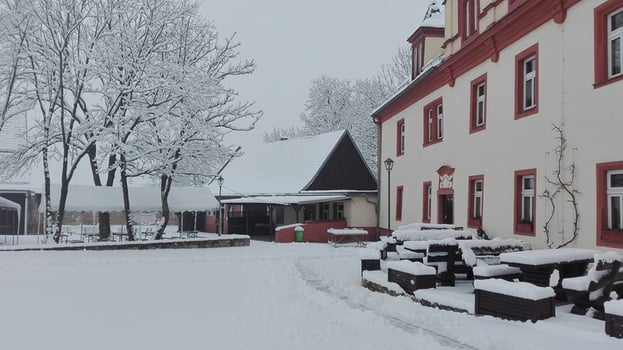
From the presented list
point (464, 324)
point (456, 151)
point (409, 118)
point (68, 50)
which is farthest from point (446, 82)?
point (68, 50)

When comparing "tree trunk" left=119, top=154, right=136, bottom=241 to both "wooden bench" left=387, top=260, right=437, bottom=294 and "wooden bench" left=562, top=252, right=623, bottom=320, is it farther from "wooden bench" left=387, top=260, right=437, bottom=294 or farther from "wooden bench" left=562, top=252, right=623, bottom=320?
"wooden bench" left=562, top=252, right=623, bottom=320

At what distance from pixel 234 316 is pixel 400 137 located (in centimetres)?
1596

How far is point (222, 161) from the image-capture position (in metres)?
26.2

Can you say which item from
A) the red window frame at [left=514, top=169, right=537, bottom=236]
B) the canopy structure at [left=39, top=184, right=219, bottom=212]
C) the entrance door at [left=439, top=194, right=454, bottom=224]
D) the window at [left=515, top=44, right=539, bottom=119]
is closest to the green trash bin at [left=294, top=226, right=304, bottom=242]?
the canopy structure at [left=39, top=184, right=219, bottom=212]

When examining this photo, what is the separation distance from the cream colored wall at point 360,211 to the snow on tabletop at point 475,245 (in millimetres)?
18175

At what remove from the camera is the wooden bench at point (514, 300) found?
7.46 meters

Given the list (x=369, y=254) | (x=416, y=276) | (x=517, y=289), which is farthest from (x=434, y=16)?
(x=517, y=289)

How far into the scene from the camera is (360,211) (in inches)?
1184

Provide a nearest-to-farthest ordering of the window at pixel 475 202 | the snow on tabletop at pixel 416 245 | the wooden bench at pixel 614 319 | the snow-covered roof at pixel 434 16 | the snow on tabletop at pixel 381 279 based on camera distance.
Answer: the wooden bench at pixel 614 319
the snow on tabletop at pixel 381 279
the snow on tabletop at pixel 416 245
the window at pixel 475 202
the snow-covered roof at pixel 434 16

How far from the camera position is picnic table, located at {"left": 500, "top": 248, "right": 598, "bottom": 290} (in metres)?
8.45

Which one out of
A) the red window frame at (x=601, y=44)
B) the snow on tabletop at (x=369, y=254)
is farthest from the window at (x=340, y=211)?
the red window frame at (x=601, y=44)

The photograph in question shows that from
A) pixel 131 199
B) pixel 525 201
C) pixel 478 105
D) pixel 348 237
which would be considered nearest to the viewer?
pixel 525 201

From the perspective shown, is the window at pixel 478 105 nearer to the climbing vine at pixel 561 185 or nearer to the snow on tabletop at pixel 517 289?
the climbing vine at pixel 561 185

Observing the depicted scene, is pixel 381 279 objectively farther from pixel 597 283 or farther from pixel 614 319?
pixel 614 319
